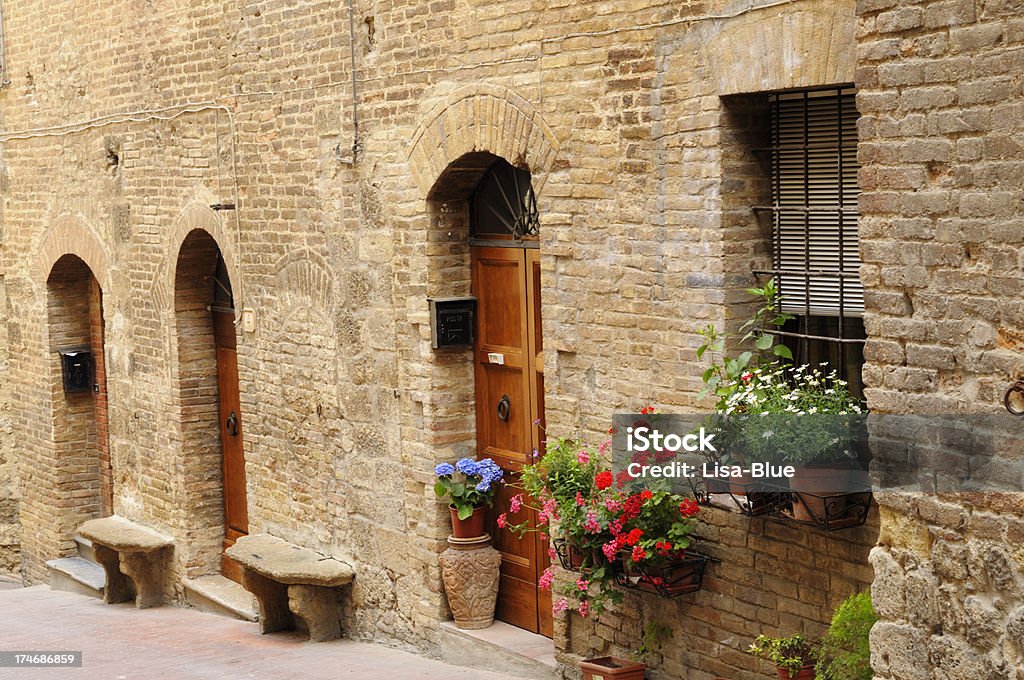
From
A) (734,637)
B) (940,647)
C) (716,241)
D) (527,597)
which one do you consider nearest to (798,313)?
(716,241)

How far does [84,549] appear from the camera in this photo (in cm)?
1315

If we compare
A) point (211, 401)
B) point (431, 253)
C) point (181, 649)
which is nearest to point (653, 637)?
point (431, 253)

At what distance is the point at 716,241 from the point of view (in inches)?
243

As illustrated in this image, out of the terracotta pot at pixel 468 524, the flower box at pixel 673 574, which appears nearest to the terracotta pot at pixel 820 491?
the flower box at pixel 673 574

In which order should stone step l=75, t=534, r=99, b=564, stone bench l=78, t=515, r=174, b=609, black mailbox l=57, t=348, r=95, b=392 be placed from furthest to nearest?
1. stone step l=75, t=534, r=99, b=564
2. black mailbox l=57, t=348, r=95, b=392
3. stone bench l=78, t=515, r=174, b=609

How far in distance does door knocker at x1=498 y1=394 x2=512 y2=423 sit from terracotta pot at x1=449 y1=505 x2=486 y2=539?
53 centimetres

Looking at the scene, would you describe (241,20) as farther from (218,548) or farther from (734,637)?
(734,637)

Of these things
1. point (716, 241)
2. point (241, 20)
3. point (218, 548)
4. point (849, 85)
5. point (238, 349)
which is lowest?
point (218, 548)

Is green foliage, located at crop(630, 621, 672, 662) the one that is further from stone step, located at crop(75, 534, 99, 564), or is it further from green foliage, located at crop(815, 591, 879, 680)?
stone step, located at crop(75, 534, 99, 564)

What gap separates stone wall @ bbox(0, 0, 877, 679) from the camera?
620cm

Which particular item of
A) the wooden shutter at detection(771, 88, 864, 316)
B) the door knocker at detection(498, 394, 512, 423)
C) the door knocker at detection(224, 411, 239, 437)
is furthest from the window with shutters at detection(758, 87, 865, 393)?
the door knocker at detection(224, 411, 239, 437)

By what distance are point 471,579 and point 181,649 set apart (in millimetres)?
2645

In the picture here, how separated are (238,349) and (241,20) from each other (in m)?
2.28

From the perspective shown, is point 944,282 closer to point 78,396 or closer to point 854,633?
point 854,633
